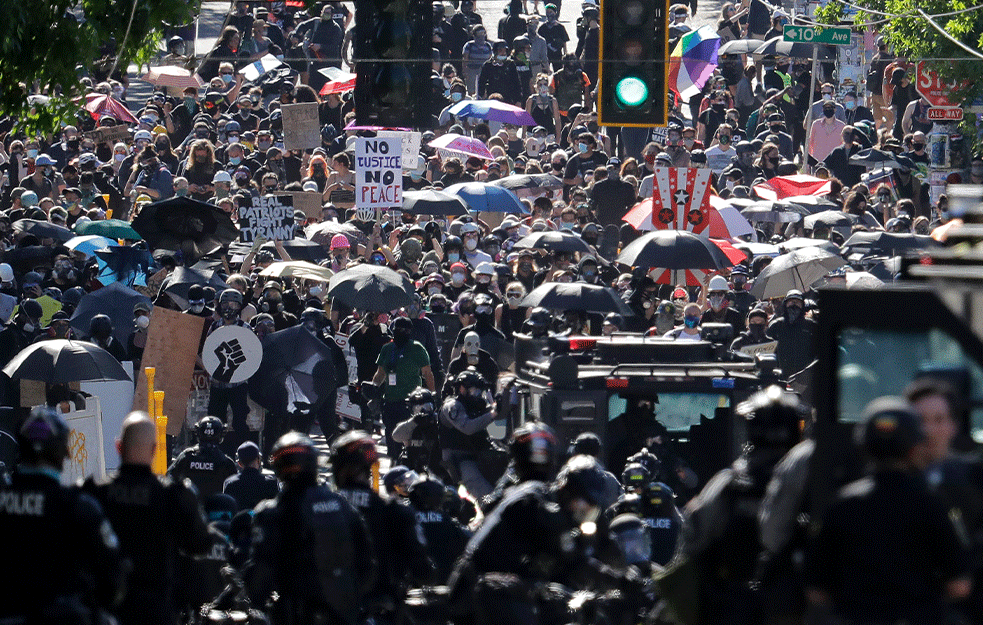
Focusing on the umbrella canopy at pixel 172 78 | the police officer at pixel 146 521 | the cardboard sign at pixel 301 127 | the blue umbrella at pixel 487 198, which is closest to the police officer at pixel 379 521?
the police officer at pixel 146 521

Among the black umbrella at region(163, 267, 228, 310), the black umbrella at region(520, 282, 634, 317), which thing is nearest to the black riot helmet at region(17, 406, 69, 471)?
the black umbrella at region(520, 282, 634, 317)

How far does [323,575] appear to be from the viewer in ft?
30.4

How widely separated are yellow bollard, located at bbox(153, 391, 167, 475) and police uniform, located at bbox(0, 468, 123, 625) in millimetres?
6840

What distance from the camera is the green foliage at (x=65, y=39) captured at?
12.6 m

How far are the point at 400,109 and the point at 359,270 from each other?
6027 mm

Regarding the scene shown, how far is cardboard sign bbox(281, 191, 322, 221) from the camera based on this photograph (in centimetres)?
2370

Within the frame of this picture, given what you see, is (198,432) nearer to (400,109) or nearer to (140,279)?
(400,109)

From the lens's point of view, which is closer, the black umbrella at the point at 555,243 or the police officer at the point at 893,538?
the police officer at the point at 893,538

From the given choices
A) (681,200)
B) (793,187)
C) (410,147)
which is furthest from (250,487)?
(793,187)

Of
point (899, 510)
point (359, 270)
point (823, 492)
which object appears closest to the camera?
point (899, 510)

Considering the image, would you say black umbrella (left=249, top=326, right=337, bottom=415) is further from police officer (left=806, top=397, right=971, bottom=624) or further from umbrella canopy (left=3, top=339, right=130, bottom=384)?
police officer (left=806, top=397, right=971, bottom=624)

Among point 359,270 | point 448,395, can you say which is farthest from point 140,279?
point 448,395

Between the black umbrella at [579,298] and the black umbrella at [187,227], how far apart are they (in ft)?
12.4

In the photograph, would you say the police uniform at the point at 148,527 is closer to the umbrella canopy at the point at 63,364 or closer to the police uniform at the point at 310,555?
the police uniform at the point at 310,555
